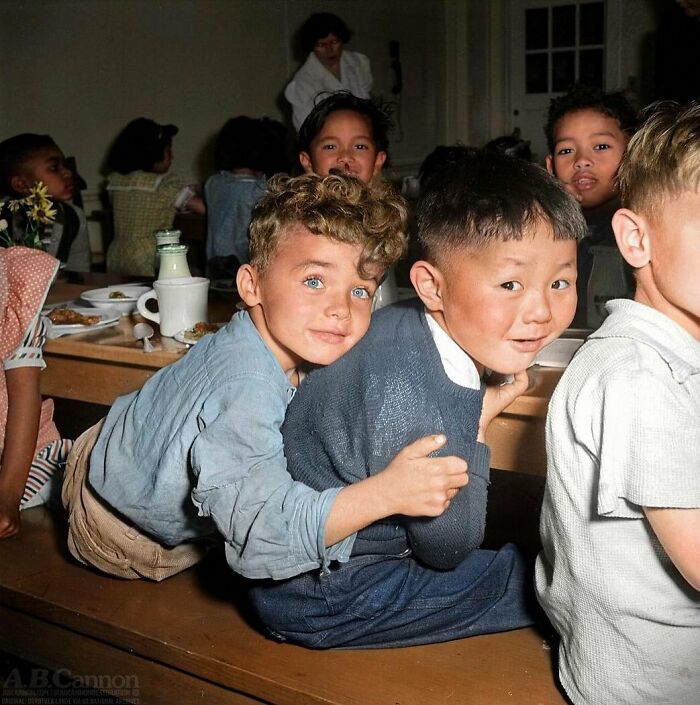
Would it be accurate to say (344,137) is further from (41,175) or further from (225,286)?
(41,175)

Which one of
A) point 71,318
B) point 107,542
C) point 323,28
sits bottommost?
point 107,542

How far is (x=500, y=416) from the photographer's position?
1.65 m

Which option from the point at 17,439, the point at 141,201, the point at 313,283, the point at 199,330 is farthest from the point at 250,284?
the point at 141,201

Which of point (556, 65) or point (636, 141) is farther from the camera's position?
point (556, 65)

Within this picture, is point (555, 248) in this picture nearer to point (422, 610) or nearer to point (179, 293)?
point (422, 610)

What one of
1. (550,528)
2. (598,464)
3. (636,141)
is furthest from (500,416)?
(636,141)

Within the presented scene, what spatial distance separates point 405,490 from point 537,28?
8.11 m

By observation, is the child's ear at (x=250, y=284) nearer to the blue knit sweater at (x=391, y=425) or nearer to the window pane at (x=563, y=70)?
the blue knit sweater at (x=391, y=425)

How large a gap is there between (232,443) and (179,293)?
0.84 meters

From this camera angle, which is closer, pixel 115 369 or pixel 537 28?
pixel 115 369

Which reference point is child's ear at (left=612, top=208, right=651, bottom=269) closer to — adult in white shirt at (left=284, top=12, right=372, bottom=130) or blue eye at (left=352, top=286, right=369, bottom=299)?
blue eye at (left=352, top=286, right=369, bottom=299)

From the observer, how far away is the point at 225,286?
9.08 ft

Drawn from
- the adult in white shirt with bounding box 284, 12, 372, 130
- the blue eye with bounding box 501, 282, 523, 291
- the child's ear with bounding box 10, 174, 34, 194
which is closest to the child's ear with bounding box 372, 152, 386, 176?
the blue eye with bounding box 501, 282, 523, 291

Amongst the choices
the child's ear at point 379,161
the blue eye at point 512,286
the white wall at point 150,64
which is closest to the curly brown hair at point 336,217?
the blue eye at point 512,286
